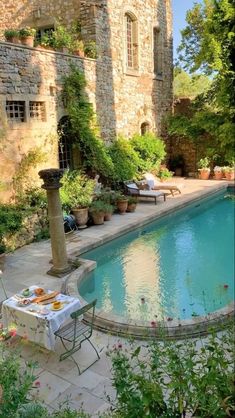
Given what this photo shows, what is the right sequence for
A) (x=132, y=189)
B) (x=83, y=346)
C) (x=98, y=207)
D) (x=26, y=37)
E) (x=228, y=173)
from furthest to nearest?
(x=228, y=173), (x=132, y=189), (x=98, y=207), (x=26, y=37), (x=83, y=346)

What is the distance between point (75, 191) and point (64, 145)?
212cm

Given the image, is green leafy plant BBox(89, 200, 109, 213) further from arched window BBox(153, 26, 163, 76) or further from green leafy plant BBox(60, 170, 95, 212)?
arched window BBox(153, 26, 163, 76)

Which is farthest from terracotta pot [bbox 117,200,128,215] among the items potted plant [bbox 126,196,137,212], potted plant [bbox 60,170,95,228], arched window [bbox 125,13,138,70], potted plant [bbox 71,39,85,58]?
arched window [bbox 125,13,138,70]

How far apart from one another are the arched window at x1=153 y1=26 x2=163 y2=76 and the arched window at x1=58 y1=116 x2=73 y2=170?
6758 mm

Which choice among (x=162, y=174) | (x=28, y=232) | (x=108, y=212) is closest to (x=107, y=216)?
→ (x=108, y=212)

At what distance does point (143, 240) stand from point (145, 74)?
332 inches

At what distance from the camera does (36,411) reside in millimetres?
2461

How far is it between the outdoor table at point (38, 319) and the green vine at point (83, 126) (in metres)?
6.84

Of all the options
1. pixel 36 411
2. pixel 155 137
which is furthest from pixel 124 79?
pixel 36 411

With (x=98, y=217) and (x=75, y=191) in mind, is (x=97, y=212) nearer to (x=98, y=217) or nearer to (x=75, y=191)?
(x=98, y=217)

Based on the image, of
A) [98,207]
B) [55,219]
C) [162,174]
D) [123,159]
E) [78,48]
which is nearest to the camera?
[55,219]

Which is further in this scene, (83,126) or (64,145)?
(64,145)

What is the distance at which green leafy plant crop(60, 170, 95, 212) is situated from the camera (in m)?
8.90

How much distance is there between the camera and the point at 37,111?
936cm
